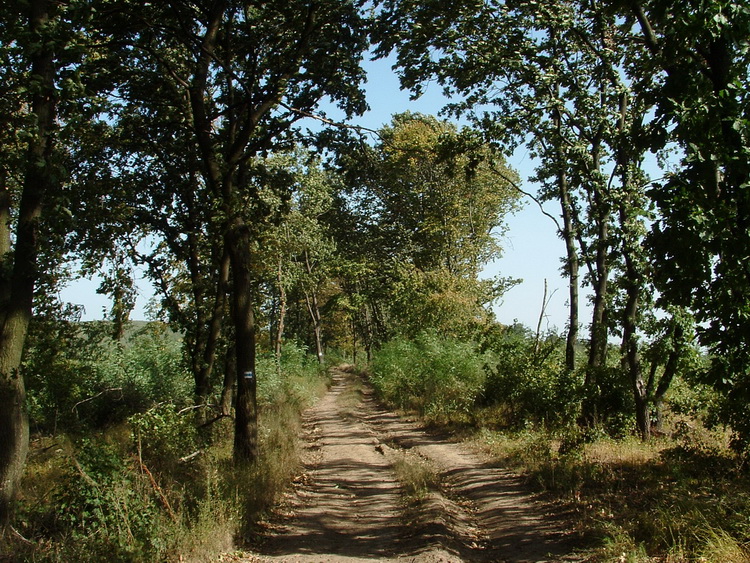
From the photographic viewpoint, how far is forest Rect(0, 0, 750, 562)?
631 cm

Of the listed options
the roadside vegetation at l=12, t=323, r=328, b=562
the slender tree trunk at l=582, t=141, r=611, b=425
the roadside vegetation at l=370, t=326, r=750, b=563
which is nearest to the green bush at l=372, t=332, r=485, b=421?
the roadside vegetation at l=370, t=326, r=750, b=563

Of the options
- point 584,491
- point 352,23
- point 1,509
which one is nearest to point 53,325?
point 1,509

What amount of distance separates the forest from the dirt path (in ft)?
1.84

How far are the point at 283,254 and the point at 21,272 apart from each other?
15595 millimetres

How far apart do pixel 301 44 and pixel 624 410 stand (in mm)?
10344

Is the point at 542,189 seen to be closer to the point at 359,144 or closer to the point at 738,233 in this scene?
the point at 359,144

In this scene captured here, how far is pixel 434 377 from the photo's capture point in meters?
20.7

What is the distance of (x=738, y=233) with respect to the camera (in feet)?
19.9

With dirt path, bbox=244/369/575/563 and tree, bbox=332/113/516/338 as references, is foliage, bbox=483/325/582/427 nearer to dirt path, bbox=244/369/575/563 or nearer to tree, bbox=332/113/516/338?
dirt path, bbox=244/369/575/563

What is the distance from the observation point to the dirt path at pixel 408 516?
278 inches

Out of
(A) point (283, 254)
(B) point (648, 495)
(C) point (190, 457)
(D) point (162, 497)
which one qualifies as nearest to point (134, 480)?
(D) point (162, 497)

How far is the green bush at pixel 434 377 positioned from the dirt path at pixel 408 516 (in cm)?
368

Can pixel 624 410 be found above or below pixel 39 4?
below

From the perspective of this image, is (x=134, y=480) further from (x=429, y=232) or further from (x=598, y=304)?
(x=429, y=232)
